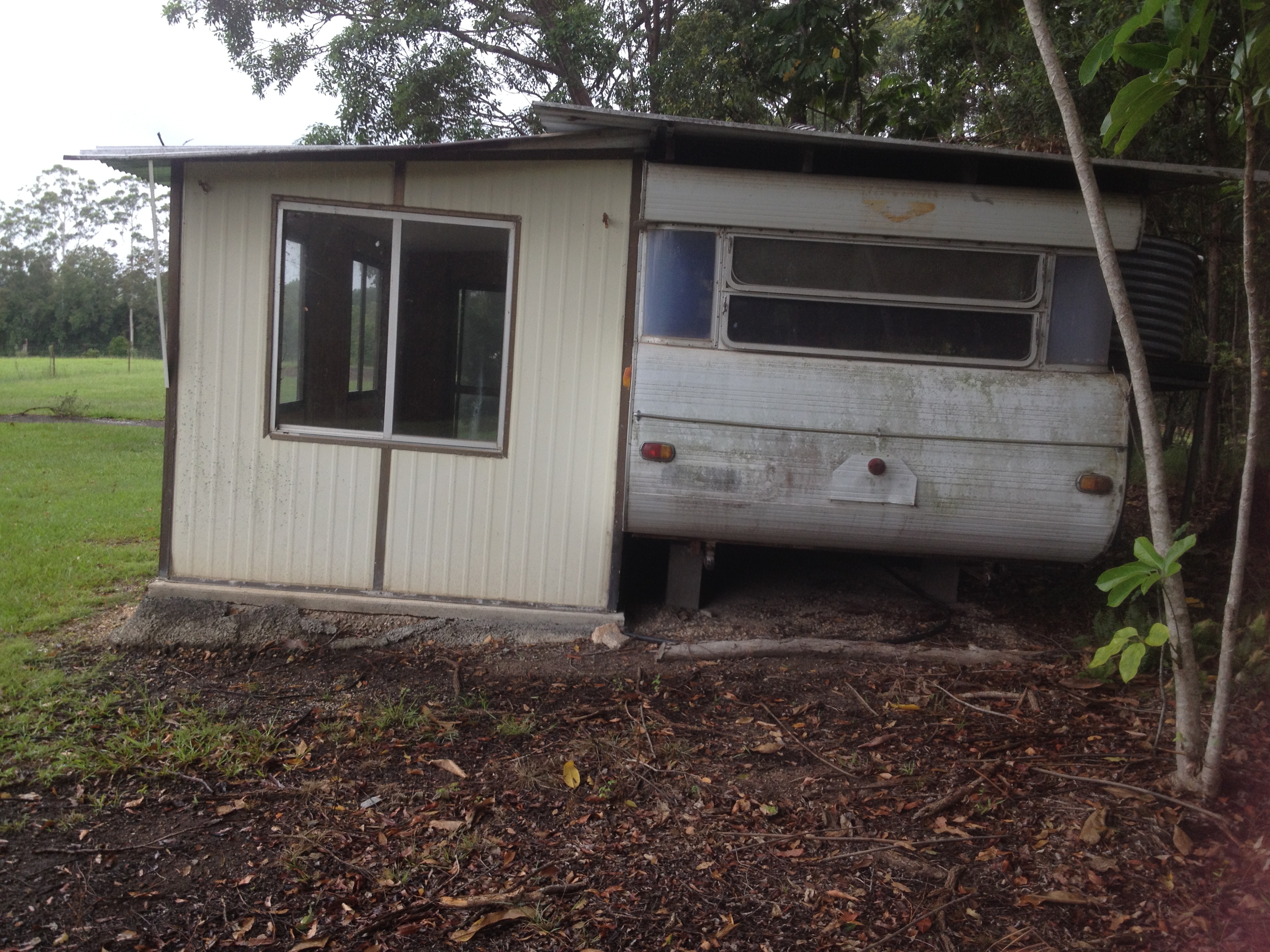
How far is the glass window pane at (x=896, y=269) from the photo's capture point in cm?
503

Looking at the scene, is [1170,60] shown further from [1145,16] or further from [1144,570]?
[1144,570]

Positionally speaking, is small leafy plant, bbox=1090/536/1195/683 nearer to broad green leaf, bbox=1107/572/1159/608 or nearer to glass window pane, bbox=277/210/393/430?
broad green leaf, bbox=1107/572/1159/608

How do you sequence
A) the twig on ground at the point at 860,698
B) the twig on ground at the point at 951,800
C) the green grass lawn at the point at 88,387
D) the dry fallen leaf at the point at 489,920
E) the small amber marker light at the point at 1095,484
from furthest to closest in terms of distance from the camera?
the green grass lawn at the point at 88,387
the small amber marker light at the point at 1095,484
the twig on ground at the point at 860,698
the twig on ground at the point at 951,800
the dry fallen leaf at the point at 489,920

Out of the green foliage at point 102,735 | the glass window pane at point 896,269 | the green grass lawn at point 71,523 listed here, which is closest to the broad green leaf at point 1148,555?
the glass window pane at point 896,269

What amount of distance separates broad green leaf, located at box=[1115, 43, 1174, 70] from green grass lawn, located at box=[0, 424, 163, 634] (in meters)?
5.70

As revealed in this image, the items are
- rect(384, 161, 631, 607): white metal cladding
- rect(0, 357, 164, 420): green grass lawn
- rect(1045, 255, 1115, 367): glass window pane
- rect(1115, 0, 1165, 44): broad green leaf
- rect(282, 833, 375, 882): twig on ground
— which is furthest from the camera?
rect(0, 357, 164, 420): green grass lawn

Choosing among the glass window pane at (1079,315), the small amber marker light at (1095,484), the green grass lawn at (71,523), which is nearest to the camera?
the small amber marker light at (1095,484)

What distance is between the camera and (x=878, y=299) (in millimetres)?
5039

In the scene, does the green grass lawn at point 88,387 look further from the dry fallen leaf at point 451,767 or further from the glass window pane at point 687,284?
the dry fallen leaf at point 451,767

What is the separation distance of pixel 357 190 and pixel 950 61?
A: 265 inches

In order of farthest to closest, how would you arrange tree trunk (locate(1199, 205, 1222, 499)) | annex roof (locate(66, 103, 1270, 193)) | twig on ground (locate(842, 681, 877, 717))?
1. tree trunk (locate(1199, 205, 1222, 499))
2. annex roof (locate(66, 103, 1270, 193))
3. twig on ground (locate(842, 681, 877, 717))

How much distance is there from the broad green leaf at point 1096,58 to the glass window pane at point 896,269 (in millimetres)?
2088

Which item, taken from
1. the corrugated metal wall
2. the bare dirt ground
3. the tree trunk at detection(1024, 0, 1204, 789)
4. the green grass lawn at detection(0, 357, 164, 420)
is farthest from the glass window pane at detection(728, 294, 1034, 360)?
the green grass lawn at detection(0, 357, 164, 420)

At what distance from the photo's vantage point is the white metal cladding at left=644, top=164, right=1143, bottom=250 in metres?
4.91
